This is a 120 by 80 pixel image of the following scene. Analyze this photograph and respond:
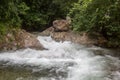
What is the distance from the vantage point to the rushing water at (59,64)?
30.1 ft

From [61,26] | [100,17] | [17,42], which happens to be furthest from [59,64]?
[61,26]

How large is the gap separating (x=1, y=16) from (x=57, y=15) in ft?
31.5

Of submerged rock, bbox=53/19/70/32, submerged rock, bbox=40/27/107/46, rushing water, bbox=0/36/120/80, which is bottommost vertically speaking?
rushing water, bbox=0/36/120/80

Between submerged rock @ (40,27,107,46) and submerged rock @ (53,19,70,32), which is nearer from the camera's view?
submerged rock @ (40,27,107,46)

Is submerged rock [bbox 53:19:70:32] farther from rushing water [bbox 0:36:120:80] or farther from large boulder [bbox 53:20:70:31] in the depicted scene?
rushing water [bbox 0:36:120:80]

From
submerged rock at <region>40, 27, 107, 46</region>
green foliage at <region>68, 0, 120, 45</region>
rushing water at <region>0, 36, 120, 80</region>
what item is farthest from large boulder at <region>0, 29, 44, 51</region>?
green foliage at <region>68, 0, 120, 45</region>

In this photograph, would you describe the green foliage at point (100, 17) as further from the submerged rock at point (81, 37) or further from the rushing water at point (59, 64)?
the rushing water at point (59, 64)

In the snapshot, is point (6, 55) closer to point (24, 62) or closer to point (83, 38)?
point (24, 62)

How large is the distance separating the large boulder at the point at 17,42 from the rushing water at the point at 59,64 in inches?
25.2

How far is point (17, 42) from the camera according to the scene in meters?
13.5

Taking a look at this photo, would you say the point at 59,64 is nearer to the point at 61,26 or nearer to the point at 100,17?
the point at 100,17

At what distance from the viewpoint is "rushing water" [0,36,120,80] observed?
9.18 m

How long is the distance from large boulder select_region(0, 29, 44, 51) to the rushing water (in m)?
0.64

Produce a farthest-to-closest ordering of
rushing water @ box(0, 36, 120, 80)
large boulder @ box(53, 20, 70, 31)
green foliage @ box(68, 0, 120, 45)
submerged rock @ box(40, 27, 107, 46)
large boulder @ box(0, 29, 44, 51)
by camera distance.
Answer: large boulder @ box(53, 20, 70, 31), submerged rock @ box(40, 27, 107, 46), green foliage @ box(68, 0, 120, 45), large boulder @ box(0, 29, 44, 51), rushing water @ box(0, 36, 120, 80)
